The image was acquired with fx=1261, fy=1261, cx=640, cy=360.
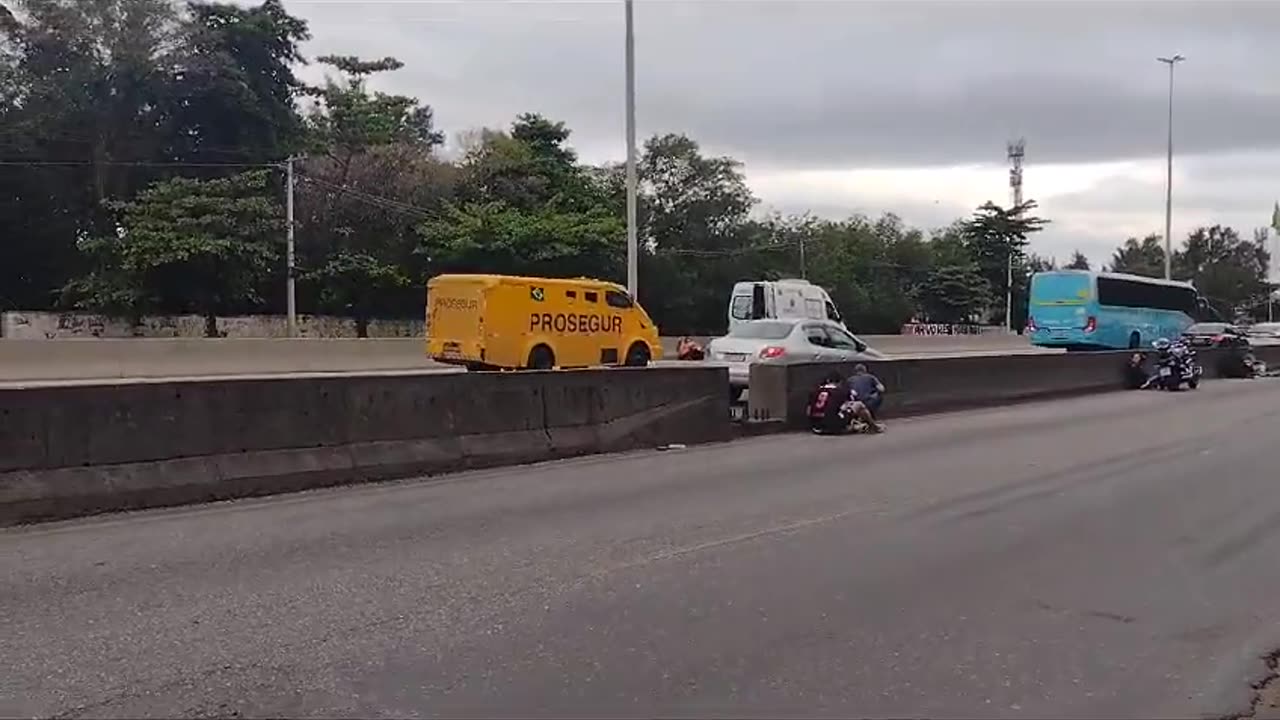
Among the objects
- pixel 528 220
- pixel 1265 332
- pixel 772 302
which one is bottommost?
pixel 1265 332

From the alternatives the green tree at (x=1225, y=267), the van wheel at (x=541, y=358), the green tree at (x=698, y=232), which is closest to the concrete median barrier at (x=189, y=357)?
the van wheel at (x=541, y=358)

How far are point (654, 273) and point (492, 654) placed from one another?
178ft

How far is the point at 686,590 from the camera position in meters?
7.85

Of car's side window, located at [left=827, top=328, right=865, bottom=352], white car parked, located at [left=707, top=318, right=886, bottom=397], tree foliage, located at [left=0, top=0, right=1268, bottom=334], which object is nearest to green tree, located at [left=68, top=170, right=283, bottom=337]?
tree foliage, located at [left=0, top=0, right=1268, bottom=334]

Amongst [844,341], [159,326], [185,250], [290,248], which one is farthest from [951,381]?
[159,326]

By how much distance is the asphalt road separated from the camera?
5.82 meters

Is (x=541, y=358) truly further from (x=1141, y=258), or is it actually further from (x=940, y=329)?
(x=1141, y=258)

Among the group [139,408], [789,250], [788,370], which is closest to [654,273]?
[789,250]

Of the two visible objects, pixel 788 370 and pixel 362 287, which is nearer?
pixel 788 370

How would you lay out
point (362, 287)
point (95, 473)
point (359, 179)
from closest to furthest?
point (95, 473), point (362, 287), point (359, 179)

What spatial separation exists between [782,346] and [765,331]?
65 cm

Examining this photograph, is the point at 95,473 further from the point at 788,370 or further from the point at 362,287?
the point at 362,287

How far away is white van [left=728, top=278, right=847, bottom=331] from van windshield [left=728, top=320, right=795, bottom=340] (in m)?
13.0

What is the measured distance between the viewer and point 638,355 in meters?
28.8
